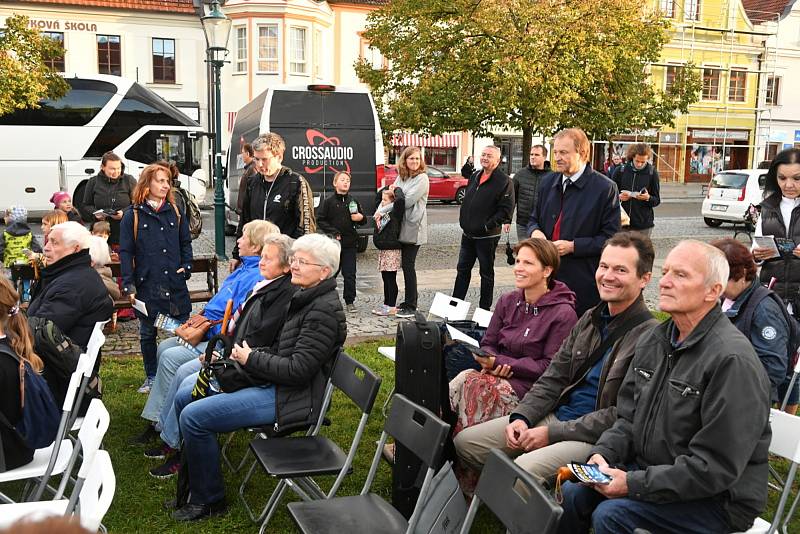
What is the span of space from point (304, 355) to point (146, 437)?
171cm

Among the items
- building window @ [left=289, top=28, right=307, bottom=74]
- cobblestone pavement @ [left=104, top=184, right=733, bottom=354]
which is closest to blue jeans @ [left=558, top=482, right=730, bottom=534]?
cobblestone pavement @ [left=104, top=184, right=733, bottom=354]

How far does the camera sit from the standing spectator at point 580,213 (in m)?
5.35

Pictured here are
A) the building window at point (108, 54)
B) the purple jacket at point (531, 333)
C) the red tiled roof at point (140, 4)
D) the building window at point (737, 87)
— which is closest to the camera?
the purple jacket at point (531, 333)

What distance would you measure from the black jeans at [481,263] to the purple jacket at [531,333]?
3814 millimetres

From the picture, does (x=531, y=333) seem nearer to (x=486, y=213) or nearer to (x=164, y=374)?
(x=164, y=374)

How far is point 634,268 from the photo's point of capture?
150 inches

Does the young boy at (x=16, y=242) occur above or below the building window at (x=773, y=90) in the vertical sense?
below

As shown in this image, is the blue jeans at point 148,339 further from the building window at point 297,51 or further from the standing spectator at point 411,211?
the building window at point 297,51

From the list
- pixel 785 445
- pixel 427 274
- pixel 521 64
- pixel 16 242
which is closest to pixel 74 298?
pixel 785 445

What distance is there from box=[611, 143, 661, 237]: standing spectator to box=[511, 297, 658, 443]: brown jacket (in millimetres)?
7249

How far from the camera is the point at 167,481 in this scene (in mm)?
4668

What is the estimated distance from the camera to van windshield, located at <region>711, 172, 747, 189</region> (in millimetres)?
19641

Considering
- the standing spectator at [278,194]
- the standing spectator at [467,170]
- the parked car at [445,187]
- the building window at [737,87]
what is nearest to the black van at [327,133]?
the standing spectator at [467,170]

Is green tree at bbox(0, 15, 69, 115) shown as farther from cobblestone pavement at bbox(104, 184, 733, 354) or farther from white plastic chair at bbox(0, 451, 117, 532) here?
white plastic chair at bbox(0, 451, 117, 532)
